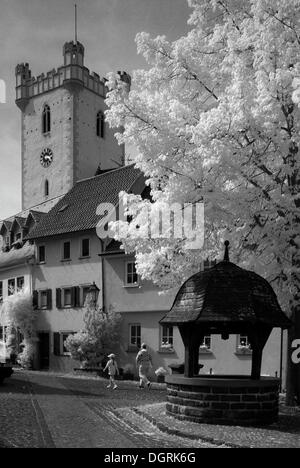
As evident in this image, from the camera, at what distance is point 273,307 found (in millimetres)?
13266

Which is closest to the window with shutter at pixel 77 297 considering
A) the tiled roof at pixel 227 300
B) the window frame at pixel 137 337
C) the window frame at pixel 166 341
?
the window frame at pixel 137 337

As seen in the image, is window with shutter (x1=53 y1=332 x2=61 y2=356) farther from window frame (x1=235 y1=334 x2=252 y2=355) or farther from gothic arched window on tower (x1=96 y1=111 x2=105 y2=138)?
gothic arched window on tower (x1=96 y1=111 x2=105 y2=138)

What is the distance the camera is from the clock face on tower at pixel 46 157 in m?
49.8

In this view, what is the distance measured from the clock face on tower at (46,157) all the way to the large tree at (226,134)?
34131 mm

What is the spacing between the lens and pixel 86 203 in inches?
1507

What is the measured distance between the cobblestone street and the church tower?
93.2 feet

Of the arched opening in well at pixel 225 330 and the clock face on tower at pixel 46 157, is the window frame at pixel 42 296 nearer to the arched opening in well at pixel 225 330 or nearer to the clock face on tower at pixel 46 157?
the clock face on tower at pixel 46 157

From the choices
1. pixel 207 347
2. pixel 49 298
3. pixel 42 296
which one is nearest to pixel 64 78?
pixel 42 296

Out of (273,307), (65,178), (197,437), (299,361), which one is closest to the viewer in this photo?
(197,437)

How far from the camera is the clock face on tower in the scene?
1959 inches

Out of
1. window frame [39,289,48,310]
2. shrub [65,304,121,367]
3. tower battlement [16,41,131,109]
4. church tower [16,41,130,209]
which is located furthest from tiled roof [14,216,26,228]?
shrub [65,304,121,367]

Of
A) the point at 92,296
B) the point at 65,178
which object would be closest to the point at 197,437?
the point at 92,296

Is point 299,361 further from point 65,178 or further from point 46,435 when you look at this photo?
point 65,178
